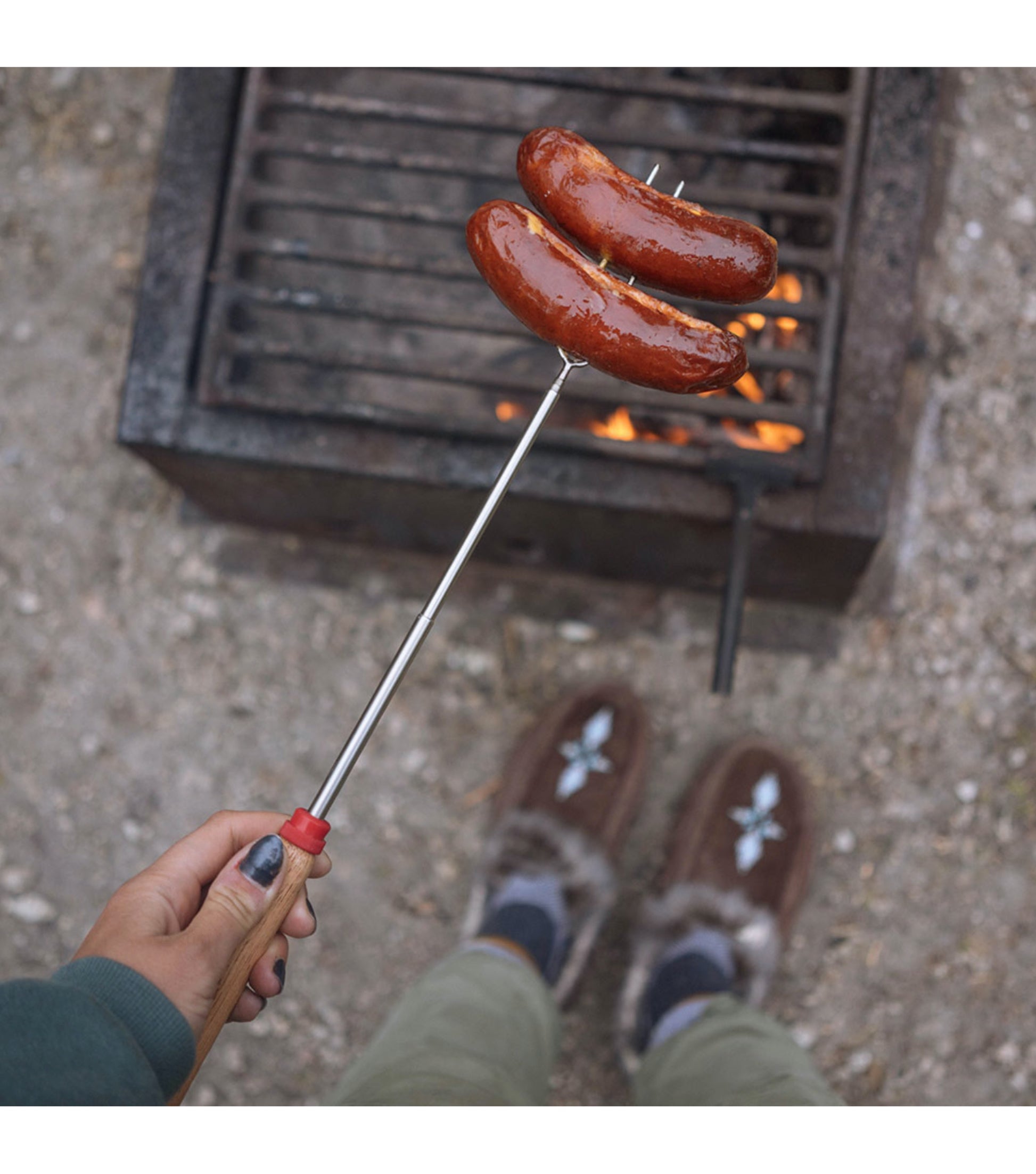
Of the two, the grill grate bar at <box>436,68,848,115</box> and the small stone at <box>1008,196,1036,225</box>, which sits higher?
the small stone at <box>1008,196,1036,225</box>

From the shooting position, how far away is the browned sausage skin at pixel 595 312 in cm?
116

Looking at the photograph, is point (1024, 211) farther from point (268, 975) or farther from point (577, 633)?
point (268, 975)

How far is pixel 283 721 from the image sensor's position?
242 centimetres

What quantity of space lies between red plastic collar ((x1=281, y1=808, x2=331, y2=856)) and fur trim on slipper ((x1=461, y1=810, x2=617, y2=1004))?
48.6 inches

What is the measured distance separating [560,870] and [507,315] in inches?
54.6

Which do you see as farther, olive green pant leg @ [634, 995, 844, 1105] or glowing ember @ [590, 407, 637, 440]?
glowing ember @ [590, 407, 637, 440]

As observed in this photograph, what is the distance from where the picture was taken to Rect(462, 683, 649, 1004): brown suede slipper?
2.29 meters

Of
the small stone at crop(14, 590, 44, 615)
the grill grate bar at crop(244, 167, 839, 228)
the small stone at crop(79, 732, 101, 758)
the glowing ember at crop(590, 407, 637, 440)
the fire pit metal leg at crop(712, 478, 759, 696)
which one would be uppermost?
the grill grate bar at crop(244, 167, 839, 228)

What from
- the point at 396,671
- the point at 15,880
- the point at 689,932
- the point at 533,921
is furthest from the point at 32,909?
the point at 396,671

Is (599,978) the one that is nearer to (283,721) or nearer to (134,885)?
(283,721)

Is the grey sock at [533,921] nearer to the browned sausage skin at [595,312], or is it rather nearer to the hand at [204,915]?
the hand at [204,915]

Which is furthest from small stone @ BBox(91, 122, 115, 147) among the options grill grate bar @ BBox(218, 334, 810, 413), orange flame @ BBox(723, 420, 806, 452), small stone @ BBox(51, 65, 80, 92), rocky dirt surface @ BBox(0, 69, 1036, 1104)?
orange flame @ BBox(723, 420, 806, 452)

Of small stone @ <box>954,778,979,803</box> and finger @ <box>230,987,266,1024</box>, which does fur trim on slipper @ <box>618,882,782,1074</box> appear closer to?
small stone @ <box>954,778,979,803</box>

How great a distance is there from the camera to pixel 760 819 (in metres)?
2.27
